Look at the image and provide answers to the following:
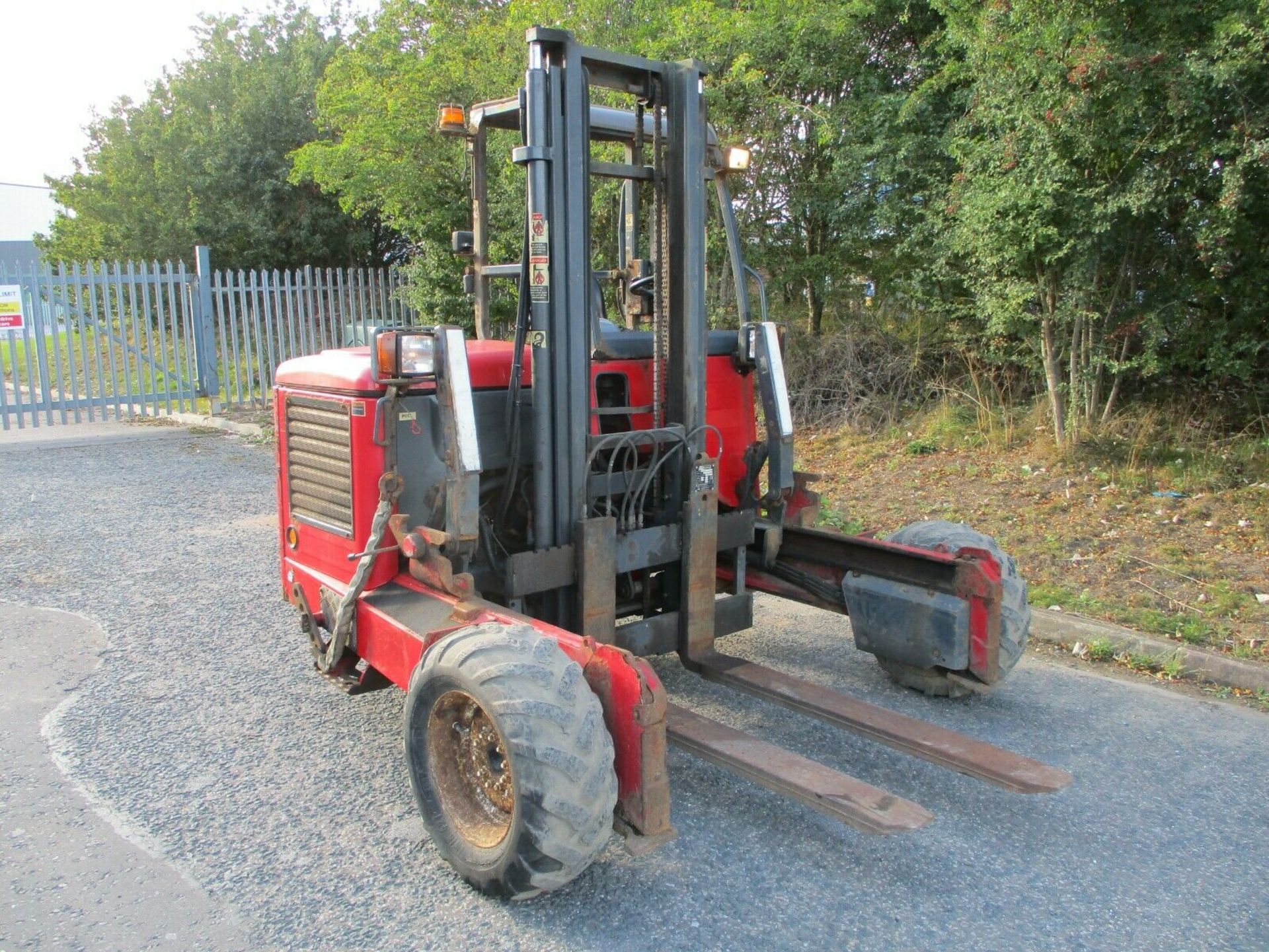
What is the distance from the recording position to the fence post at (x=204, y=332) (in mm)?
15023

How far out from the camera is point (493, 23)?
1375 cm

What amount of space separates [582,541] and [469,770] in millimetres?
1005

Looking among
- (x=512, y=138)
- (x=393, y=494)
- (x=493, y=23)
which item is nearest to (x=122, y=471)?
(x=512, y=138)

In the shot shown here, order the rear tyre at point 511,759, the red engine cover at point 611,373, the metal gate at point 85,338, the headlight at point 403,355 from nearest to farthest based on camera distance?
the rear tyre at point 511,759 < the headlight at point 403,355 < the red engine cover at point 611,373 < the metal gate at point 85,338

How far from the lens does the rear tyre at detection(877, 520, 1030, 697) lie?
15.0 ft

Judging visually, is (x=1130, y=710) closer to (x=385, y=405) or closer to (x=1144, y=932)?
(x=1144, y=932)

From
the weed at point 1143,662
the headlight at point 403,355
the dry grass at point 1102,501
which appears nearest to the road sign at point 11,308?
the dry grass at point 1102,501

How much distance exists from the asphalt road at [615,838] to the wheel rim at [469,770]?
0.23 meters

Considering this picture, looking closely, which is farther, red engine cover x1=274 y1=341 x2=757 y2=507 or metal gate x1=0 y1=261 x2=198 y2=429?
metal gate x1=0 y1=261 x2=198 y2=429

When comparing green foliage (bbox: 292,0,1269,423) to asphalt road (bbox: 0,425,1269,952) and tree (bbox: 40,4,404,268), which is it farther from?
tree (bbox: 40,4,404,268)

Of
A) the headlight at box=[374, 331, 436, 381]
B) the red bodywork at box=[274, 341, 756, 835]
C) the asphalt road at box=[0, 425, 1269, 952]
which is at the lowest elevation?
the asphalt road at box=[0, 425, 1269, 952]

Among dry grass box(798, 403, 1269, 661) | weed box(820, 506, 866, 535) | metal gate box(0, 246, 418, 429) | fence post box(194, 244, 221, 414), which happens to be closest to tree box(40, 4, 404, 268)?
metal gate box(0, 246, 418, 429)

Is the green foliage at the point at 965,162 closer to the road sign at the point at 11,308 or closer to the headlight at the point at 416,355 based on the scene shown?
the road sign at the point at 11,308

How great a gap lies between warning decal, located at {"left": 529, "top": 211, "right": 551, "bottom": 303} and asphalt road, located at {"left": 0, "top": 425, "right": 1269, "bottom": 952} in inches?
80.3
